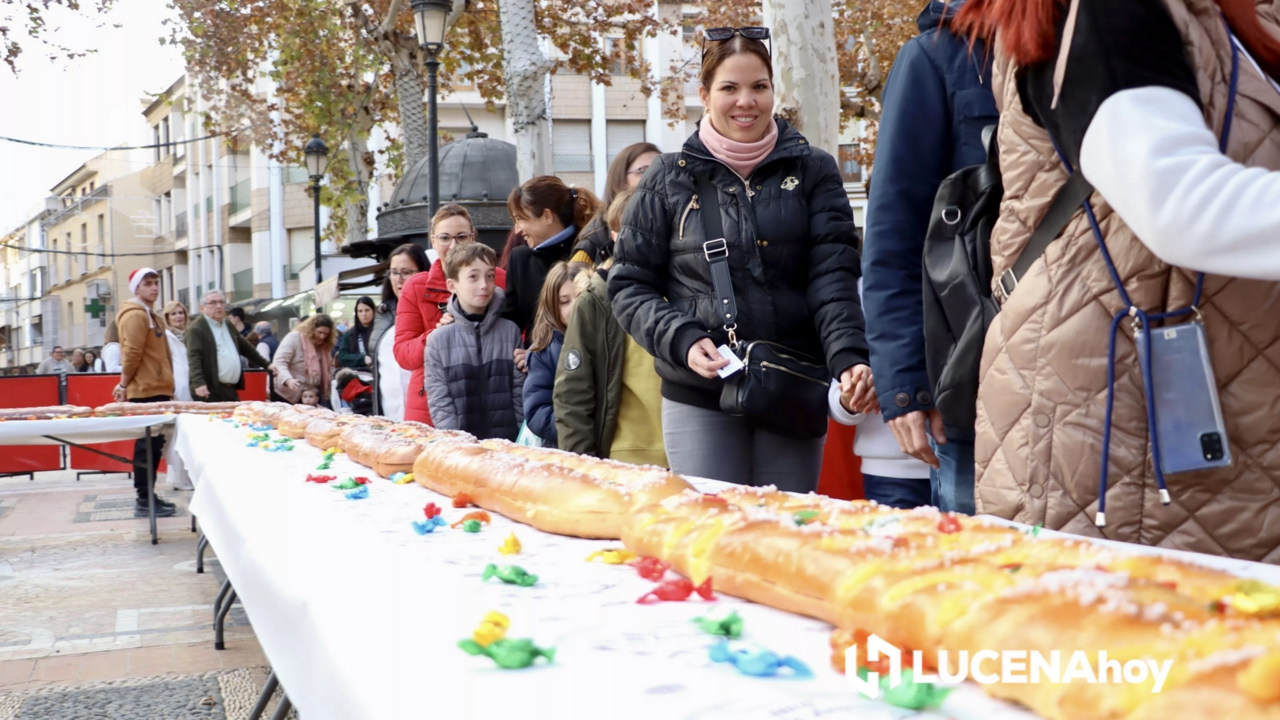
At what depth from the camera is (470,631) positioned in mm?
1232

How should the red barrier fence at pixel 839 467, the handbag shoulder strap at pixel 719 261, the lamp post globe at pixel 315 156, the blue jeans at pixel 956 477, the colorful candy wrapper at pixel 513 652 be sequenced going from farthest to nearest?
the lamp post globe at pixel 315 156, the red barrier fence at pixel 839 467, the handbag shoulder strap at pixel 719 261, the blue jeans at pixel 956 477, the colorful candy wrapper at pixel 513 652

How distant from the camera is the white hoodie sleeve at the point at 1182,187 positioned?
1.31 metres

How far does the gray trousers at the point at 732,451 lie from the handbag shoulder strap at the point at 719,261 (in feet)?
0.84

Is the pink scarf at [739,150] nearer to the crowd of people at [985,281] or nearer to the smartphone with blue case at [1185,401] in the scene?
the crowd of people at [985,281]

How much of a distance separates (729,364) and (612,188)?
1.93 m

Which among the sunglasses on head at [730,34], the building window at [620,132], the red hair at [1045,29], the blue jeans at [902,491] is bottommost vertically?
the blue jeans at [902,491]

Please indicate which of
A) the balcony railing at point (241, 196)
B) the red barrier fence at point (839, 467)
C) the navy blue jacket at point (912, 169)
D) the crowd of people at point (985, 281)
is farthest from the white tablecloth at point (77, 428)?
the balcony railing at point (241, 196)

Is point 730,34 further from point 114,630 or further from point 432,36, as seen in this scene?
point 432,36

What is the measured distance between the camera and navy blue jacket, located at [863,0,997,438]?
90.0 inches

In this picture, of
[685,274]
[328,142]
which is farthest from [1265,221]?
[328,142]

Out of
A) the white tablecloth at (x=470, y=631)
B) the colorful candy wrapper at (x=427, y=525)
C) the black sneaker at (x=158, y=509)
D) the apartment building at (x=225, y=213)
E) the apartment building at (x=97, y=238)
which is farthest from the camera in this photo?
the apartment building at (x=97, y=238)

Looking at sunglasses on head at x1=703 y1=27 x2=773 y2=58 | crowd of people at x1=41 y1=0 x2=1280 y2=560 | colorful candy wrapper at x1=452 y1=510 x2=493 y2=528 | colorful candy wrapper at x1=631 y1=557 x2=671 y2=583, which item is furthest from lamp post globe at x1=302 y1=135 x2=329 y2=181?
colorful candy wrapper at x1=631 y1=557 x2=671 y2=583

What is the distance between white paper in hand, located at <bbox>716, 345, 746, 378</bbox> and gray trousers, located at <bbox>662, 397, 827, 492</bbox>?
237mm

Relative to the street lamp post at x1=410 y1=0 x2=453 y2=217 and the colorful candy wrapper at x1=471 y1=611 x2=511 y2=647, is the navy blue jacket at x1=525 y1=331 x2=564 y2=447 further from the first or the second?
the street lamp post at x1=410 y1=0 x2=453 y2=217
